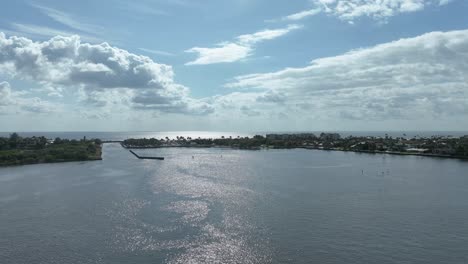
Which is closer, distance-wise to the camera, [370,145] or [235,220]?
[235,220]

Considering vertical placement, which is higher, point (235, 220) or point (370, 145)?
point (370, 145)

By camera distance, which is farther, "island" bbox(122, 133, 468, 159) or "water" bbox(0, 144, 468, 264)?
"island" bbox(122, 133, 468, 159)

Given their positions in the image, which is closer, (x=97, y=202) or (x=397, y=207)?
(x=397, y=207)

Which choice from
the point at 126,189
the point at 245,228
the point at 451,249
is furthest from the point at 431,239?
the point at 126,189

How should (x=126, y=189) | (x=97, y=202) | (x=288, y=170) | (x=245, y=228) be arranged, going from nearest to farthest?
1. (x=245, y=228)
2. (x=97, y=202)
3. (x=126, y=189)
4. (x=288, y=170)

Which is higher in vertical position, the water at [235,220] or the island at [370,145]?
the island at [370,145]

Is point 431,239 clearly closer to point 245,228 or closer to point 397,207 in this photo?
point 397,207

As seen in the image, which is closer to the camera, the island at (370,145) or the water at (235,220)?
the water at (235,220)

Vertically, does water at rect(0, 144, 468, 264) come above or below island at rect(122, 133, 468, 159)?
below
